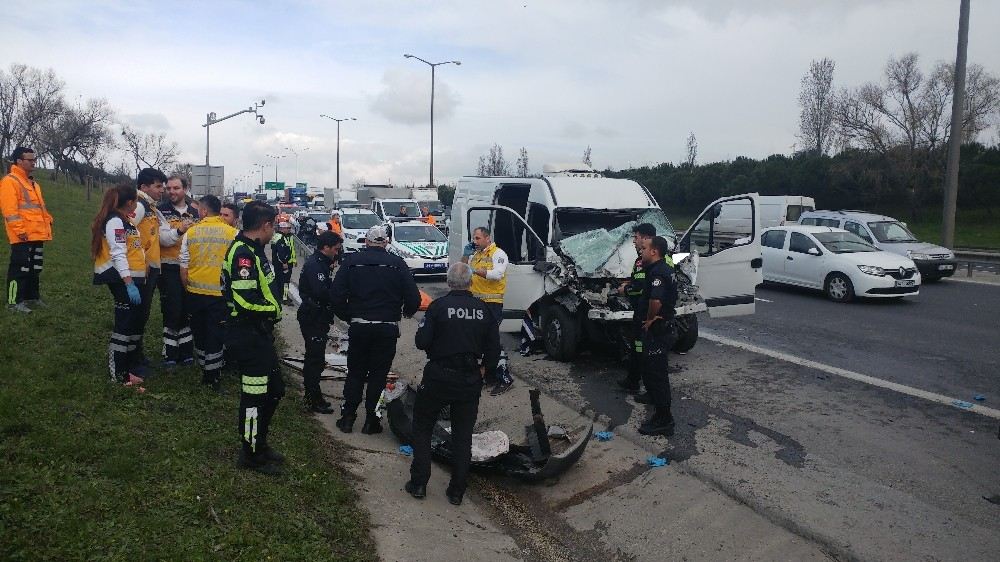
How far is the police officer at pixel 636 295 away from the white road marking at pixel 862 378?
96.6 inches

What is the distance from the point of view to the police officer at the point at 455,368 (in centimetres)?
497

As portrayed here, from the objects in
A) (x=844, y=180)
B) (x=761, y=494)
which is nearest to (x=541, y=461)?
(x=761, y=494)

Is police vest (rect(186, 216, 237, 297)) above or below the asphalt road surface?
above

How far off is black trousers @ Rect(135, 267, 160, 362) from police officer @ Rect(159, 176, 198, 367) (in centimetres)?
14

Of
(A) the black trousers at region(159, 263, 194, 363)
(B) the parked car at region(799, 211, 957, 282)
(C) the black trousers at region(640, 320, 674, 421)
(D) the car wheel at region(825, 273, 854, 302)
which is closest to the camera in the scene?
(C) the black trousers at region(640, 320, 674, 421)

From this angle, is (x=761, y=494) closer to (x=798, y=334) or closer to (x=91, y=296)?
(x=798, y=334)

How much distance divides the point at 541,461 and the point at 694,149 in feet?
147

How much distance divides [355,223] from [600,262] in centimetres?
1668

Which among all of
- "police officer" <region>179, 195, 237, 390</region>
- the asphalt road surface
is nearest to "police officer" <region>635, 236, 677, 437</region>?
the asphalt road surface

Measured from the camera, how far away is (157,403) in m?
5.73

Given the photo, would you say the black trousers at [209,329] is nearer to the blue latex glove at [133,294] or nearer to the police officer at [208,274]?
the police officer at [208,274]

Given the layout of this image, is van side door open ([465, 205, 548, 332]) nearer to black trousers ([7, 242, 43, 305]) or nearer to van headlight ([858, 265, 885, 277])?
black trousers ([7, 242, 43, 305])

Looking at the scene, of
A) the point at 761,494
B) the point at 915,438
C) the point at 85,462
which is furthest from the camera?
the point at 915,438

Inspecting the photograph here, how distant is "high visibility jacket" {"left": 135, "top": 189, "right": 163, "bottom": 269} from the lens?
6.33 meters
